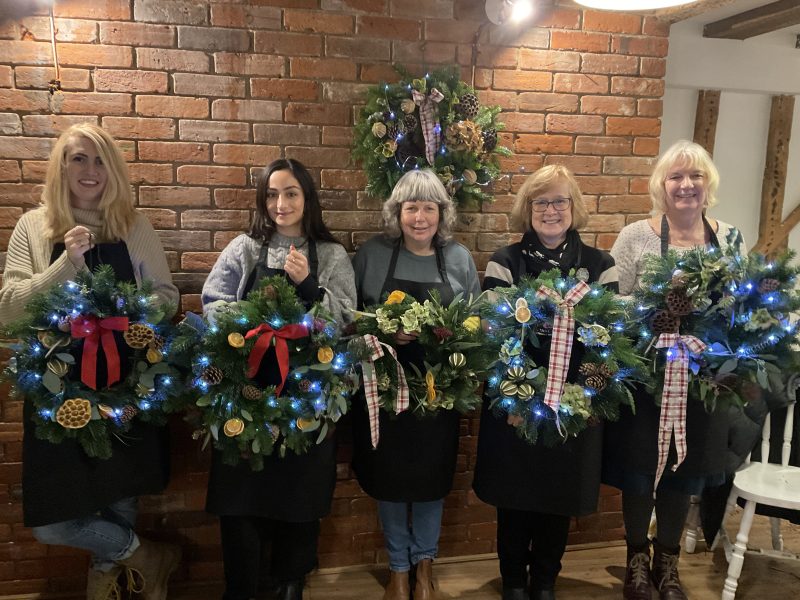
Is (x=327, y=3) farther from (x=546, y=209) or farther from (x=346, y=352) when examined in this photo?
(x=346, y=352)

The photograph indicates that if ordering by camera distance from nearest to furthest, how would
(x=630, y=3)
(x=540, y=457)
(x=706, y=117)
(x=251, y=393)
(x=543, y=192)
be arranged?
(x=630, y=3), (x=251, y=393), (x=540, y=457), (x=543, y=192), (x=706, y=117)

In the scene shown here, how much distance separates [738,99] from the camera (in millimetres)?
3799

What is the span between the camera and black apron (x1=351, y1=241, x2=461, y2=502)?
2.20 m

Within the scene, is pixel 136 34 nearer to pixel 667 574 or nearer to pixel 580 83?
pixel 580 83

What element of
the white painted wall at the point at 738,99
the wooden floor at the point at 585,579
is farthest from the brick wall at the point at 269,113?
the white painted wall at the point at 738,99

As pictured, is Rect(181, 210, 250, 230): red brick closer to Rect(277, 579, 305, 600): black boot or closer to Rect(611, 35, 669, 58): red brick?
Rect(277, 579, 305, 600): black boot

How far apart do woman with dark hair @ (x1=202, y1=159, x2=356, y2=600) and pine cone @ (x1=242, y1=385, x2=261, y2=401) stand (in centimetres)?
27

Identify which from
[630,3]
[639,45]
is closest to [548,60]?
[639,45]

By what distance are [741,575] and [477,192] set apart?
2.10 metres

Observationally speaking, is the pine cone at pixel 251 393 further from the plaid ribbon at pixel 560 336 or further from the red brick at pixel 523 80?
the red brick at pixel 523 80

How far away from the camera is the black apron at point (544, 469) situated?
215cm

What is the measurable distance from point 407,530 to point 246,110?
71.8 inches

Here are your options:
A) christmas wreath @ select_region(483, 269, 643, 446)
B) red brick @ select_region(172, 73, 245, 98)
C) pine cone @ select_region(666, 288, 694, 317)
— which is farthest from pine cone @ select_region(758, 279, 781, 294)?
red brick @ select_region(172, 73, 245, 98)

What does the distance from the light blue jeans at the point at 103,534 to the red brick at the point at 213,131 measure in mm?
1429
